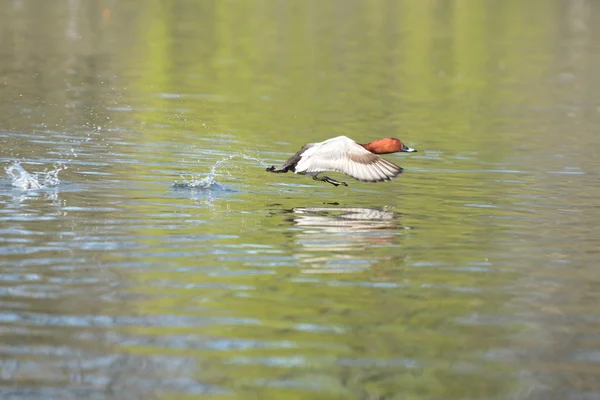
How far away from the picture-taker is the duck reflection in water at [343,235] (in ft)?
38.0

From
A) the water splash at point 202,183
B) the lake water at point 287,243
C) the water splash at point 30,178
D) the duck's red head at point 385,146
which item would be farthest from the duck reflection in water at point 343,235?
the water splash at point 30,178

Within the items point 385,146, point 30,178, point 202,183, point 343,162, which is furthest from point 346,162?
point 30,178

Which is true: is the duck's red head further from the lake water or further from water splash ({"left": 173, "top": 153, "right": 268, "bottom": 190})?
water splash ({"left": 173, "top": 153, "right": 268, "bottom": 190})

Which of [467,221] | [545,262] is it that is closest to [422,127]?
[467,221]

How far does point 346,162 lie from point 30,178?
4.31 metres

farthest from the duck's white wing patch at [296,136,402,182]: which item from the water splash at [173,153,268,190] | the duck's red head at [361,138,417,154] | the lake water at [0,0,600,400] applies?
the water splash at [173,153,268,190]

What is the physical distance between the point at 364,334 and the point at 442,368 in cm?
97

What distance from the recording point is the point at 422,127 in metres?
24.6

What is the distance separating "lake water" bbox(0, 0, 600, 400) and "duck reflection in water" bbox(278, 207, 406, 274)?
52 mm

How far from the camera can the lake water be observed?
317 inches

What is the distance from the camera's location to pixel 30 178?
1552 cm

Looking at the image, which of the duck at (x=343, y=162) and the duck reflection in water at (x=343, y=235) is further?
the duck at (x=343, y=162)

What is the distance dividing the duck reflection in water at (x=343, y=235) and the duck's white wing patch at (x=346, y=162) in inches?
21.0

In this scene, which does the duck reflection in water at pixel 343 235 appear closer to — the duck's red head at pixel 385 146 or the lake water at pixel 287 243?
the lake water at pixel 287 243
